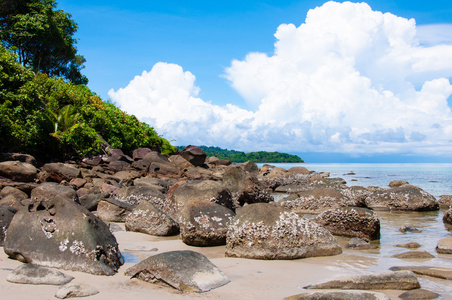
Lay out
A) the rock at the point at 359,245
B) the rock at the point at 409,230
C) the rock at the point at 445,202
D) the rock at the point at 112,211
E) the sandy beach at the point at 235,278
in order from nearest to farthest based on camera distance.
Result: the sandy beach at the point at 235,278
the rock at the point at 359,245
the rock at the point at 409,230
the rock at the point at 112,211
the rock at the point at 445,202

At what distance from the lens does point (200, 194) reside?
1049cm

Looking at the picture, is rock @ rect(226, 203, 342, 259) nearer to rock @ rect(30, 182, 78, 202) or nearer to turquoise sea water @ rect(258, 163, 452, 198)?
rock @ rect(30, 182, 78, 202)

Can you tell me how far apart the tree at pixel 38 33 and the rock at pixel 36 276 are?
96.2 ft

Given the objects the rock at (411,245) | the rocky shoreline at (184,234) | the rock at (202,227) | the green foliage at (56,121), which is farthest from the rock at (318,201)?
the green foliage at (56,121)

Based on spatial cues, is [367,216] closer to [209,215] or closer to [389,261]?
[389,261]

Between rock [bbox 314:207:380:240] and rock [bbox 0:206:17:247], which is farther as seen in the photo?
rock [bbox 314:207:380:240]

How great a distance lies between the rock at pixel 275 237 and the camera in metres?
6.80

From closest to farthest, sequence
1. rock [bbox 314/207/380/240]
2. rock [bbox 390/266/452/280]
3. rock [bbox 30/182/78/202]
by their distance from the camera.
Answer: rock [bbox 390/266/452/280] → rock [bbox 314/207/380/240] → rock [bbox 30/182/78/202]

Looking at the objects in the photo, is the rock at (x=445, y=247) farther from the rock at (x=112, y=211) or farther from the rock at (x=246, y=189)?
the rock at (x=246, y=189)

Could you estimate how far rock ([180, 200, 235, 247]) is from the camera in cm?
789

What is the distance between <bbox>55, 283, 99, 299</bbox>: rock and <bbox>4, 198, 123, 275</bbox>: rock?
31.6 inches

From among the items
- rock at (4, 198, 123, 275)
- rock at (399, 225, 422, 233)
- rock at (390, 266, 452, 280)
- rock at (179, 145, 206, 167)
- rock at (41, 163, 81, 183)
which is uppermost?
rock at (179, 145, 206, 167)

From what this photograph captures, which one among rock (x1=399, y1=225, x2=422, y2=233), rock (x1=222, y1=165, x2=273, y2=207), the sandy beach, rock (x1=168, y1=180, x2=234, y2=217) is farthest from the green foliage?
rock (x1=399, y1=225, x2=422, y2=233)

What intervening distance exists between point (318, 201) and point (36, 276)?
1025 cm
